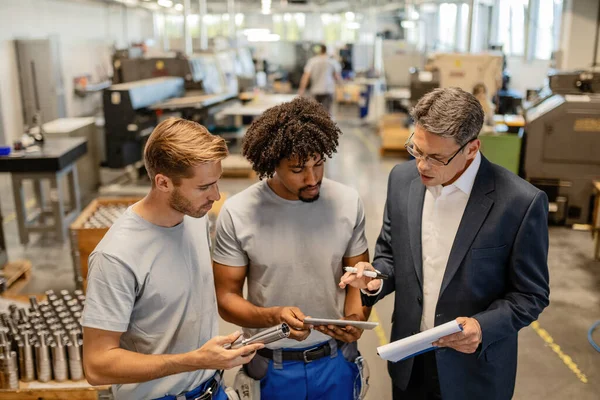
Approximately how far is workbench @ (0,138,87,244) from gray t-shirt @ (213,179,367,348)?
13.0ft

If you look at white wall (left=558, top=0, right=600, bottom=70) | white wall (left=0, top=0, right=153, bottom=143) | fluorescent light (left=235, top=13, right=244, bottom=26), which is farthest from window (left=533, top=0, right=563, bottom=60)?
fluorescent light (left=235, top=13, right=244, bottom=26)

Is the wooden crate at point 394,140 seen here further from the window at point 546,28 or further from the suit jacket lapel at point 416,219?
the suit jacket lapel at point 416,219

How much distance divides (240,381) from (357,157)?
24.7 ft

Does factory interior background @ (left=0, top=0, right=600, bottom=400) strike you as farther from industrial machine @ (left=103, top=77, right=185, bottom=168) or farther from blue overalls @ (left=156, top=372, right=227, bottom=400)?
blue overalls @ (left=156, top=372, right=227, bottom=400)

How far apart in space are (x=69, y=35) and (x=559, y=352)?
41.3ft

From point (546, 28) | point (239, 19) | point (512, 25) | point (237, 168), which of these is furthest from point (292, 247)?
point (239, 19)

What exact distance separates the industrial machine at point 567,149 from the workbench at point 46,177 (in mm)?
4674

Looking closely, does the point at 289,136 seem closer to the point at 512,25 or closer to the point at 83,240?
the point at 83,240

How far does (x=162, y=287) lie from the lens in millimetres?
1562

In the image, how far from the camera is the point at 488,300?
1791 mm

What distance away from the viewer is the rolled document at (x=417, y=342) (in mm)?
1585

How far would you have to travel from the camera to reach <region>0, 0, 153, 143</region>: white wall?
9.40 metres

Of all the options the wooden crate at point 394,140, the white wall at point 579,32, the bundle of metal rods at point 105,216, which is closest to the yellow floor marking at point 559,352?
the bundle of metal rods at point 105,216

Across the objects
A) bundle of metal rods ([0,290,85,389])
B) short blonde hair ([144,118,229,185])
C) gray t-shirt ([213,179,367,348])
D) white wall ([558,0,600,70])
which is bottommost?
bundle of metal rods ([0,290,85,389])
